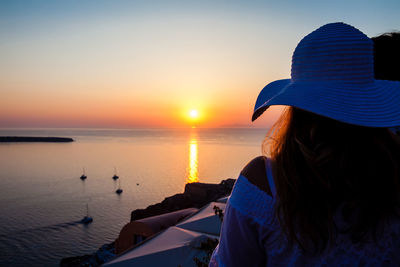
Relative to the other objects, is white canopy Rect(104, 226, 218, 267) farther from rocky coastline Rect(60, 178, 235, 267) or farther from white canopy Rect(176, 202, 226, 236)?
rocky coastline Rect(60, 178, 235, 267)

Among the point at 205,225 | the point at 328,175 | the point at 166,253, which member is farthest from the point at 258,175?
the point at 205,225

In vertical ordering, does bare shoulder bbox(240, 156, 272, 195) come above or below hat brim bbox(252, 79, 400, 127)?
below

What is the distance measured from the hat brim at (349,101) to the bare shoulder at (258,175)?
23 centimetres

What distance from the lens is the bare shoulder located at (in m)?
0.90

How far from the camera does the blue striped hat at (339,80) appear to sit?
34.9 inches

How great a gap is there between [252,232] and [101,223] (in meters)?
30.7

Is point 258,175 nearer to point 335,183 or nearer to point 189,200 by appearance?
point 335,183

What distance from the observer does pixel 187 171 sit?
193 ft

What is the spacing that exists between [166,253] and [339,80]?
6.18 meters

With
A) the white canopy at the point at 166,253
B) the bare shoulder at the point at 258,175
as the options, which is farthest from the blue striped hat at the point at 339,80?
the white canopy at the point at 166,253

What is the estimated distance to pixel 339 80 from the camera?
3.05ft

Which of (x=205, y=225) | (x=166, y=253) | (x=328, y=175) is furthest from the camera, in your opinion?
(x=205, y=225)

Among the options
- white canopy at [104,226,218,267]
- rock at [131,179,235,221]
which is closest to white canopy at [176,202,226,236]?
white canopy at [104,226,218,267]

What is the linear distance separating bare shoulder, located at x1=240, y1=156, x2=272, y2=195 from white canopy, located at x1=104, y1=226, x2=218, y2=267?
5775 millimetres
